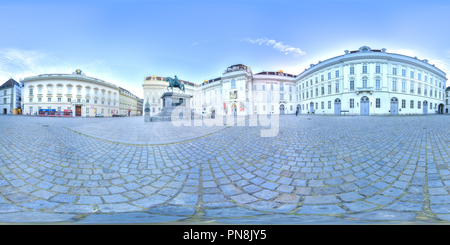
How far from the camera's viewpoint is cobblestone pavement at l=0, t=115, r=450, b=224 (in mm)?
1755

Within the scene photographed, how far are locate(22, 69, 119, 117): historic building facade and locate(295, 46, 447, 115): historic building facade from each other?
5505 centimetres

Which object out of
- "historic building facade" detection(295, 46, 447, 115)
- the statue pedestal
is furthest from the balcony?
the statue pedestal

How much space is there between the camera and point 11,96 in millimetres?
42031

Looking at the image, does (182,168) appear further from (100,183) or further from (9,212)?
(9,212)

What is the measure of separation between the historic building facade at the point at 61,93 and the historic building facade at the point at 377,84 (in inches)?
2167

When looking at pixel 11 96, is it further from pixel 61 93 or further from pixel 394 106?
pixel 394 106

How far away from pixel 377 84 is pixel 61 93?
6501 centimetres

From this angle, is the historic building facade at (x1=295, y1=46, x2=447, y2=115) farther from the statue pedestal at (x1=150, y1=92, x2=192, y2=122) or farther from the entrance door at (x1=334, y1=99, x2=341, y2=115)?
the statue pedestal at (x1=150, y1=92, x2=192, y2=122)

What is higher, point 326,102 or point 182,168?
point 326,102

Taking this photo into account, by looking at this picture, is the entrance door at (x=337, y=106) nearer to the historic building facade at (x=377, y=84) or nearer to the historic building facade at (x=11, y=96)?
the historic building facade at (x=377, y=84)

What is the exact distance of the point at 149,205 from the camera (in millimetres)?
2006

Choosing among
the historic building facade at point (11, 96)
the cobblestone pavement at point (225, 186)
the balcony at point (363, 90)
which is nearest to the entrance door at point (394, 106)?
the balcony at point (363, 90)
